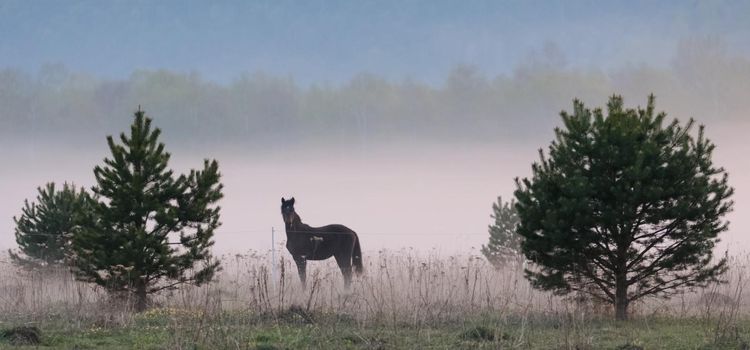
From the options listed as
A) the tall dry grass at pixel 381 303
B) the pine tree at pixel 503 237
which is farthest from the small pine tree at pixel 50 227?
the pine tree at pixel 503 237

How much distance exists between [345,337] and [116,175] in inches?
345

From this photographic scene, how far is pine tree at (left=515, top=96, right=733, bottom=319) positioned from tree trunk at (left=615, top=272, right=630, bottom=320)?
0.02m

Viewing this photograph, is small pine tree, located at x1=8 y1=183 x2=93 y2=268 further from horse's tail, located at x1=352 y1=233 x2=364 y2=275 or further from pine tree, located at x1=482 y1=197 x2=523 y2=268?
pine tree, located at x1=482 y1=197 x2=523 y2=268

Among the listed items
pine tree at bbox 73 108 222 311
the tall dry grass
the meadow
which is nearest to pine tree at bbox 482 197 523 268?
the tall dry grass

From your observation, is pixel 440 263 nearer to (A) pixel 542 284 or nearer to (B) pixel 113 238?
(A) pixel 542 284

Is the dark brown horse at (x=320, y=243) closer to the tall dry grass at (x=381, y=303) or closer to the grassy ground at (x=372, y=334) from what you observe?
the tall dry grass at (x=381, y=303)

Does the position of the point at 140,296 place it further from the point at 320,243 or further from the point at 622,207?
the point at 622,207

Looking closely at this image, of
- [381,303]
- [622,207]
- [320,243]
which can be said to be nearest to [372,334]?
[381,303]

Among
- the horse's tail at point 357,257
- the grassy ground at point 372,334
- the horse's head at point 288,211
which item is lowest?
the grassy ground at point 372,334

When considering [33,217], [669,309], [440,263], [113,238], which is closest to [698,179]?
[669,309]

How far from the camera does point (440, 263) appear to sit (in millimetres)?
19781

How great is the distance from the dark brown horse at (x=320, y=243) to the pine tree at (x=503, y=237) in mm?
6545

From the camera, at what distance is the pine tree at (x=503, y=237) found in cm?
2927

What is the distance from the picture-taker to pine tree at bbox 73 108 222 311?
57.5 ft
